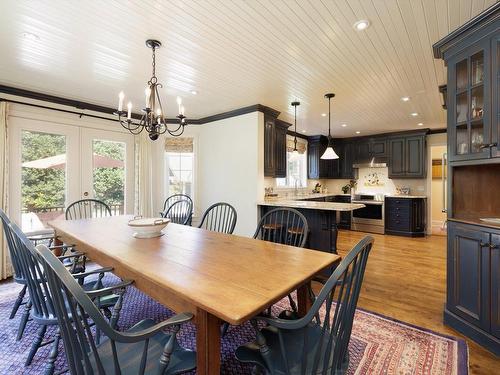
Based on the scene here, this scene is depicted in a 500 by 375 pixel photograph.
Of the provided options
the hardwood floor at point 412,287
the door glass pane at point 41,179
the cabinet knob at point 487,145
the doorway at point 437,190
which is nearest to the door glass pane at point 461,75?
the cabinet knob at point 487,145

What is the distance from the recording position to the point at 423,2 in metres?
1.78

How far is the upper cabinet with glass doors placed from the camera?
5.98 ft

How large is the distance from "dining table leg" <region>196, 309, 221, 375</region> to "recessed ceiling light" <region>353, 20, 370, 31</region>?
2.25 metres

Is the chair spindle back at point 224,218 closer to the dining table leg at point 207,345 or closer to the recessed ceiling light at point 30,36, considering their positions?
the dining table leg at point 207,345

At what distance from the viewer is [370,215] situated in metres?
6.27

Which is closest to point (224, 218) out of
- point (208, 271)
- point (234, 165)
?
point (234, 165)

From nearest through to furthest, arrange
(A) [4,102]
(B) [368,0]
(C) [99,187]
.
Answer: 1. (B) [368,0]
2. (A) [4,102]
3. (C) [99,187]

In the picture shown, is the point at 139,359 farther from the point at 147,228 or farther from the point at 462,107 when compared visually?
the point at 462,107

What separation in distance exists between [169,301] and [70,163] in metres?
3.58

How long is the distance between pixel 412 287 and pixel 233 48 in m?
3.26

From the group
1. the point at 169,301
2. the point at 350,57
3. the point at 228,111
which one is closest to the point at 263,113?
the point at 228,111

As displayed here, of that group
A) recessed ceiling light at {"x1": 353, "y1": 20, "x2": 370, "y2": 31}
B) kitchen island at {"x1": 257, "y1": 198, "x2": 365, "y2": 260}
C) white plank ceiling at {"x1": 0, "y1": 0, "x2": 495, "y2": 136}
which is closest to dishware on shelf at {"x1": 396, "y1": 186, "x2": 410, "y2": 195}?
white plank ceiling at {"x1": 0, "y1": 0, "x2": 495, "y2": 136}

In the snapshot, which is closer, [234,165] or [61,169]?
[61,169]

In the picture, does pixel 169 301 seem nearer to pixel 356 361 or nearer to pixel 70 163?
pixel 356 361
